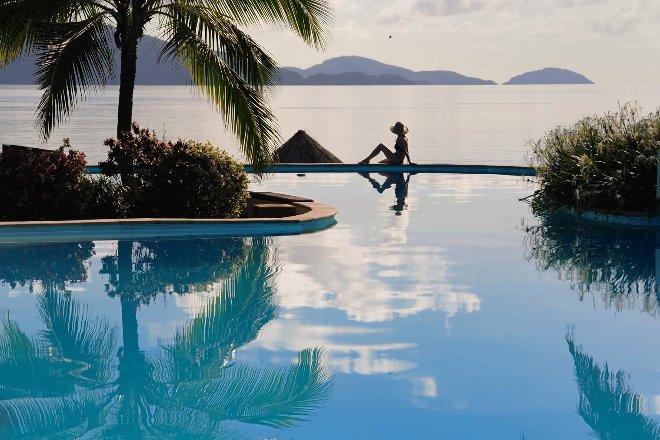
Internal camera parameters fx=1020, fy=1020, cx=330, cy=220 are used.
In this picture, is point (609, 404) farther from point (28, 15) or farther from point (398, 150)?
point (398, 150)

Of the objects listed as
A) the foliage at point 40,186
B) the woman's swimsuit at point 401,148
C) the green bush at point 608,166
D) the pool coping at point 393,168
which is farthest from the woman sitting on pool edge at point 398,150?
the foliage at point 40,186


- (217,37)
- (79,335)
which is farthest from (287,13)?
(79,335)

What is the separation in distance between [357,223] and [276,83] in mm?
2416

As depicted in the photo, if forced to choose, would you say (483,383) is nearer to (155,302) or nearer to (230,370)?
(230,370)

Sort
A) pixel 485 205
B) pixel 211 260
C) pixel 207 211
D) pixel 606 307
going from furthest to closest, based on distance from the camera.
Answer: pixel 485 205 → pixel 207 211 → pixel 211 260 → pixel 606 307

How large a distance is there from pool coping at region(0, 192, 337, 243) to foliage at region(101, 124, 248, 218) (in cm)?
66

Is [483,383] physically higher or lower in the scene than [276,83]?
lower

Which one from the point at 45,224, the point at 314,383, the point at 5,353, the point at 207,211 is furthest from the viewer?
the point at 207,211

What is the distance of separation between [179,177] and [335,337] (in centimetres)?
654

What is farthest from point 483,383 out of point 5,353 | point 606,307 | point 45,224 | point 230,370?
point 45,224

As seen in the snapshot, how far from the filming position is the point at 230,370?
754 cm

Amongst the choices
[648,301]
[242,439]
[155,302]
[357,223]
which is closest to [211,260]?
[155,302]

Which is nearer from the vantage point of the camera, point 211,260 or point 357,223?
point 211,260

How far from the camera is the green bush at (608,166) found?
14.9m
